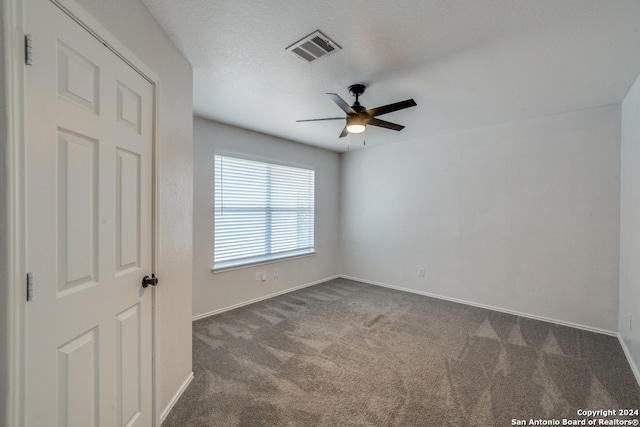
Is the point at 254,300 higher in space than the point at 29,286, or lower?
lower

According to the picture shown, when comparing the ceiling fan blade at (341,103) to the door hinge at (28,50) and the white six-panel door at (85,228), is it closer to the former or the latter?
the white six-panel door at (85,228)

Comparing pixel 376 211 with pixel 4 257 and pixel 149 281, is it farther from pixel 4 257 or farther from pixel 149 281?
pixel 4 257

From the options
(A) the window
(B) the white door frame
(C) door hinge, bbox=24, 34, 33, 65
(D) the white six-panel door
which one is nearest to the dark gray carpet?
(D) the white six-panel door

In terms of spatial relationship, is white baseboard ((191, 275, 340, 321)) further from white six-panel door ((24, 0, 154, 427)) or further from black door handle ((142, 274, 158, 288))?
white six-panel door ((24, 0, 154, 427))

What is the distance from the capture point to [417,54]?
204 centimetres

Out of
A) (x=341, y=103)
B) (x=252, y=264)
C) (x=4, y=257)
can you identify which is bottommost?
(x=252, y=264)

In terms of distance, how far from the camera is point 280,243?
4508mm

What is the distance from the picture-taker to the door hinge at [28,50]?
90cm

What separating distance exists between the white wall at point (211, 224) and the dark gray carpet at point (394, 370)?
1.21ft

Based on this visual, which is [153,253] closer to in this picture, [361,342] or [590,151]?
[361,342]

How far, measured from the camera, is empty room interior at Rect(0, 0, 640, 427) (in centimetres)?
152

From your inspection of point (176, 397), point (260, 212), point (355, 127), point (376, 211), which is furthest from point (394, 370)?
point (376, 211)

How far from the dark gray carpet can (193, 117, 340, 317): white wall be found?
37 centimetres

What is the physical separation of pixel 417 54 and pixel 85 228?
7.51 ft
